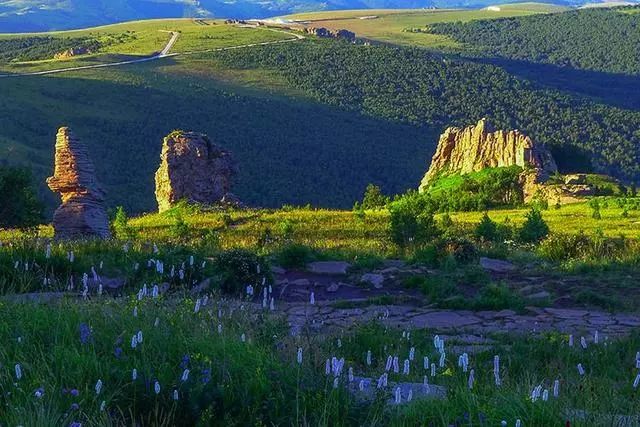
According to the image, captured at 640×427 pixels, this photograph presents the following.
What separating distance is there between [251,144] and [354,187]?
9.25 meters

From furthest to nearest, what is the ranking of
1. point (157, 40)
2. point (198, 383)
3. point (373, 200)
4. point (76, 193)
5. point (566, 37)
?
point (566, 37)
point (157, 40)
point (373, 200)
point (76, 193)
point (198, 383)

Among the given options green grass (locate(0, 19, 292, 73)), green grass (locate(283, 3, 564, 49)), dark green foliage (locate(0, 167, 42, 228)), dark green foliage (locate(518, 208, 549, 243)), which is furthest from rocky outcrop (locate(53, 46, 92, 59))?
dark green foliage (locate(518, 208, 549, 243))

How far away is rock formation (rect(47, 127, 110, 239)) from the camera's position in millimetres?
13750

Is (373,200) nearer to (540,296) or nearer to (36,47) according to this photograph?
(540,296)

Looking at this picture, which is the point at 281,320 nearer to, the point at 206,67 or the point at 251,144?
the point at 251,144

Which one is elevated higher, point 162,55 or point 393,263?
point 162,55

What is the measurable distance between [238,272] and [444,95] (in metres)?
73.4

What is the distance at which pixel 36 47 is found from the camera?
100 m

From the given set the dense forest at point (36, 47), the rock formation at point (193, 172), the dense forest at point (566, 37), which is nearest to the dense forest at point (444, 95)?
the dense forest at point (36, 47)

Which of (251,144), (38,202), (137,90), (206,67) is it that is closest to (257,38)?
(206,67)

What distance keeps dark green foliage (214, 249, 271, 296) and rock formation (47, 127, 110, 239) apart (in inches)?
246

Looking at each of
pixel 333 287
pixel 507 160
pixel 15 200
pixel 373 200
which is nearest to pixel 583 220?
pixel 373 200

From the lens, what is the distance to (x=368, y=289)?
823 centimetres

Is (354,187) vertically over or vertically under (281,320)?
under
